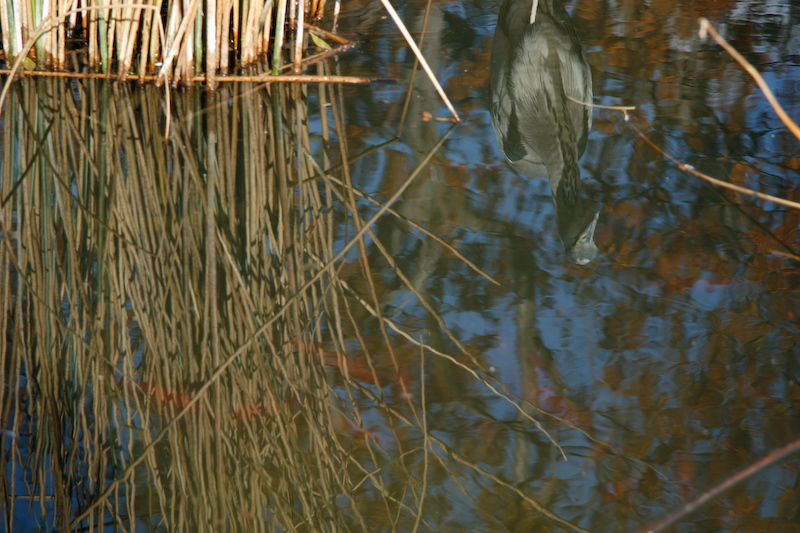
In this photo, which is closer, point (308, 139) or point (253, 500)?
point (253, 500)

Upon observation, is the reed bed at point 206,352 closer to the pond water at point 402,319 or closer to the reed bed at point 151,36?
the pond water at point 402,319

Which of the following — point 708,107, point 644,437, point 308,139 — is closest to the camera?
point 644,437

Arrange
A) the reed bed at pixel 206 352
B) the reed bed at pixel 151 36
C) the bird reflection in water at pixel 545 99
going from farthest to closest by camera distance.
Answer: the reed bed at pixel 151 36, the bird reflection in water at pixel 545 99, the reed bed at pixel 206 352

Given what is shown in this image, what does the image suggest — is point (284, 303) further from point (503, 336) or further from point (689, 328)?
point (689, 328)

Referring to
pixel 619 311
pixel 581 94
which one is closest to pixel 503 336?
pixel 619 311

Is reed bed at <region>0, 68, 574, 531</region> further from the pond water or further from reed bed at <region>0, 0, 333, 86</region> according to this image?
reed bed at <region>0, 0, 333, 86</region>

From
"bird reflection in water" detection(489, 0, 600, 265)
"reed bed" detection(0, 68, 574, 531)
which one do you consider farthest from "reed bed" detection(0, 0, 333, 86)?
"bird reflection in water" detection(489, 0, 600, 265)

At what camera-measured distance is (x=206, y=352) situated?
130 centimetres

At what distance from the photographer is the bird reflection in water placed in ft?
6.07

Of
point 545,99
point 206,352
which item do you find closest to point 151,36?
point 545,99

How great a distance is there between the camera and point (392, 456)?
1.14 m

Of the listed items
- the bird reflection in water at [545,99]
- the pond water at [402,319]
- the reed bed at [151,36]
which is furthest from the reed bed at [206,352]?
the reed bed at [151,36]

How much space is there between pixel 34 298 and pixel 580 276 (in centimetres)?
106

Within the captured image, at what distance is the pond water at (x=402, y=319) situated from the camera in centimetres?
108
